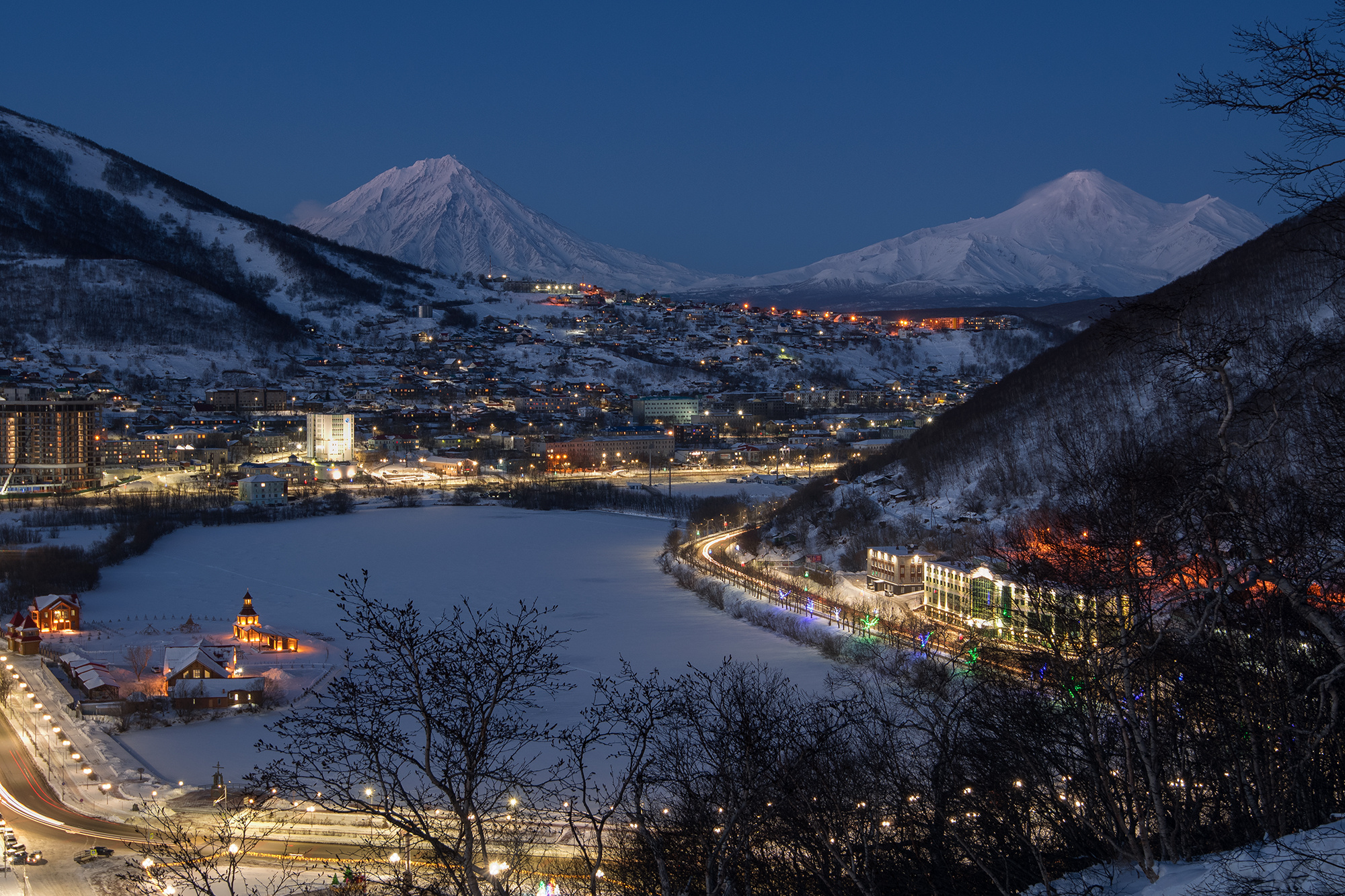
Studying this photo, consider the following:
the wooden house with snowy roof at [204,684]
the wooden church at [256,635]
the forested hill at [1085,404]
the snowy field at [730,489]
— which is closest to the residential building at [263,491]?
the snowy field at [730,489]

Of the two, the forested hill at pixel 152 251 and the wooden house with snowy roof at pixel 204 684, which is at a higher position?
the forested hill at pixel 152 251

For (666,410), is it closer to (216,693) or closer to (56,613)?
(56,613)

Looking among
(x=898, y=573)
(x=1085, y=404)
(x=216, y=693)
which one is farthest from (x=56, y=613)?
(x=1085, y=404)

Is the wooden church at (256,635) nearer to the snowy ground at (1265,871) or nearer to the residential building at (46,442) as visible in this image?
the snowy ground at (1265,871)

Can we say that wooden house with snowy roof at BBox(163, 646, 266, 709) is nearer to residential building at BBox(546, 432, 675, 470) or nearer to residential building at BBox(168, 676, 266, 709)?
residential building at BBox(168, 676, 266, 709)

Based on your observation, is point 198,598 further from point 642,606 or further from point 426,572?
point 642,606

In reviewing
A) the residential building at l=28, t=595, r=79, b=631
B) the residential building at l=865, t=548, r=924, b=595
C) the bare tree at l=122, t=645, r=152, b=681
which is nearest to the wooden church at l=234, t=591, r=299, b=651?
the bare tree at l=122, t=645, r=152, b=681
